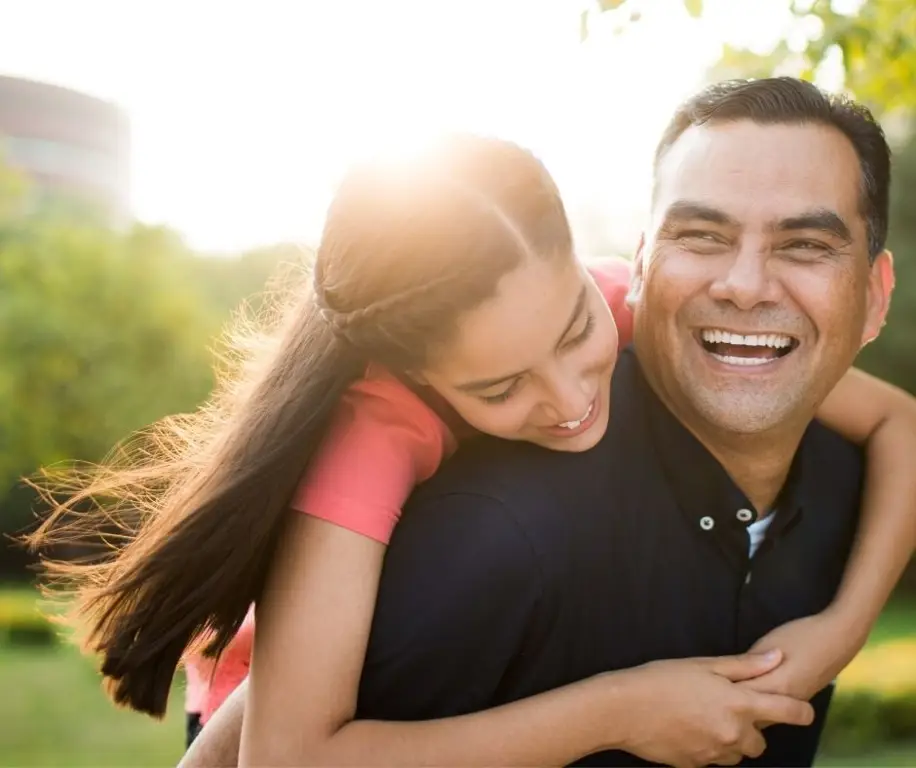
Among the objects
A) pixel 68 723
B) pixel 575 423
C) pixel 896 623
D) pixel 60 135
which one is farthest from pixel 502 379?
pixel 60 135

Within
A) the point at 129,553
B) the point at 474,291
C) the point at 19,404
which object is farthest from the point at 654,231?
the point at 19,404

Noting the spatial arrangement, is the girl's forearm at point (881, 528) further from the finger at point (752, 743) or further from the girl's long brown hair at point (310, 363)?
the girl's long brown hair at point (310, 363)

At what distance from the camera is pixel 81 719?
1127 centimetres

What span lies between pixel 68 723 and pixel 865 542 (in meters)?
9.95

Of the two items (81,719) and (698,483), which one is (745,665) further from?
(81,719)

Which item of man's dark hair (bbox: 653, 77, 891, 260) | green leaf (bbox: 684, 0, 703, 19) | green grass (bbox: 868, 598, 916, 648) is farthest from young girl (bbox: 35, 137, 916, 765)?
green grass (bbox: 868, 598, 916, 648)

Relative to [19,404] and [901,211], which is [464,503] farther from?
[19,404]

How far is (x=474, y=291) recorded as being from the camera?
2131mm

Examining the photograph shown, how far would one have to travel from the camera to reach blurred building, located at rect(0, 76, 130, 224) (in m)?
36.3

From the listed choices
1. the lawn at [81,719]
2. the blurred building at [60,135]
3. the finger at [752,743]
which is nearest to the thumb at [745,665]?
the finger at [752,743]

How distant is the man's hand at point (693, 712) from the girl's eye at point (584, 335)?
62 centimetres

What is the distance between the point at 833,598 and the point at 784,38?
1849 millimetres

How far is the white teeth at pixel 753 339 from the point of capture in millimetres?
2490

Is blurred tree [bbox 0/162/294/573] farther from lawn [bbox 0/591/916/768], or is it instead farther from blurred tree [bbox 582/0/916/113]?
blurred tree [bbox 582/0/916/113]
